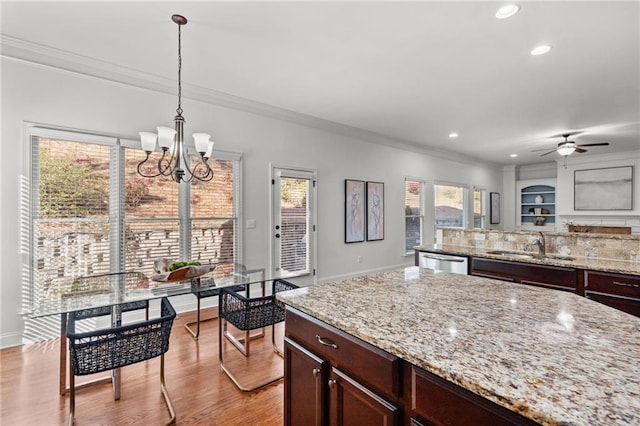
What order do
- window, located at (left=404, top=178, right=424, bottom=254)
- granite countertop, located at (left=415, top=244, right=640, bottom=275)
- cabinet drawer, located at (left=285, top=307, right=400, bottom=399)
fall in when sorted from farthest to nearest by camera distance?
window, located at (left=404, top=178, right=424, bottom=254), granite countertop, located at (left=415, top=244, right=640, bottom=275), cabinet drawer, located at (left=285, top=307, right=400, bottom=399)

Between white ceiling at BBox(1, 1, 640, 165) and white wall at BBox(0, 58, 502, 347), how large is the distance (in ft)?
0.78

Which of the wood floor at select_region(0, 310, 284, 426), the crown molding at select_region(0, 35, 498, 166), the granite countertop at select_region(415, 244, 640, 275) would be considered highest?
the crown molding at select_region(0, 35, 498, 166)

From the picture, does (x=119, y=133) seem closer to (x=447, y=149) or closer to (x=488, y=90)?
(x=488, y=90)

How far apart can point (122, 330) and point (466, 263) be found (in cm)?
322

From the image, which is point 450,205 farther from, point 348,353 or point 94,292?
point 94,292

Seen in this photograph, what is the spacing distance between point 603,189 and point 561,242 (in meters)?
5.97

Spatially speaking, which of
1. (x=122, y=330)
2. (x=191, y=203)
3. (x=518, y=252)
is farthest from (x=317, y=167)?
(x=122, y=330)

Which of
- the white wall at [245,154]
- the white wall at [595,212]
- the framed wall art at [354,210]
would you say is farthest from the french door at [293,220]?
the white wall at [595,212]

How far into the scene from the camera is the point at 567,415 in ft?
2.08

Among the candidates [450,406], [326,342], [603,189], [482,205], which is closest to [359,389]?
[326,342]

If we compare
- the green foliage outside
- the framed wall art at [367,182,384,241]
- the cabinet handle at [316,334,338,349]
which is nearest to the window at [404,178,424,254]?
the framed wall art at [367,182,384,241]

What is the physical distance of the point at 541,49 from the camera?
272 cm

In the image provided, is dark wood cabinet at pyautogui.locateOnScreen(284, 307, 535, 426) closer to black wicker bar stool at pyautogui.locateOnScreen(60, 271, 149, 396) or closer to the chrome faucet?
black wicker bar stool at pyautogui.locateOnScreen(60, 271, 149, 396)

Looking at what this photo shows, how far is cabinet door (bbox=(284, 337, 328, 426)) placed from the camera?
50.1 inches
